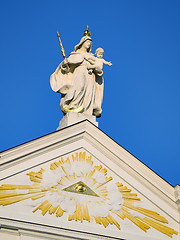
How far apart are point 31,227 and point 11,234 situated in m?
0.41

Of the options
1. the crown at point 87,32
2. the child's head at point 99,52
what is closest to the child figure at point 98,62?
the child's head at point 99,52

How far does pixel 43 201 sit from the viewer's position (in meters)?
11.2

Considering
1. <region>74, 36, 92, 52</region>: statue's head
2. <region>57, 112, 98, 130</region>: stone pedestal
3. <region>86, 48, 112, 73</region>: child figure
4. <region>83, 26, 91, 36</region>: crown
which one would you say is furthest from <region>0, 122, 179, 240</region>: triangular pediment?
<region>83, 26, 91, 36</region>: crown

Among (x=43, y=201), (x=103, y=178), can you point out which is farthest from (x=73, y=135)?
(x=43, y=201)

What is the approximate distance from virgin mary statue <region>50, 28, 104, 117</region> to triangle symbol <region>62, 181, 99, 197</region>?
2.52 metres

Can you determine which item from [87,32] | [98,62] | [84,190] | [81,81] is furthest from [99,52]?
[84,190]

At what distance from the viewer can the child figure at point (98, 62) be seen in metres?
14.6

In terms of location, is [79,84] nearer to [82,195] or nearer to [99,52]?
[99,52]

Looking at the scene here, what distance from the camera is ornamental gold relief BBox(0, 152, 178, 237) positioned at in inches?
441

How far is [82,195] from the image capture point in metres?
11.6

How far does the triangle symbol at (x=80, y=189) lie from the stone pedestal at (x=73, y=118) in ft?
6.44

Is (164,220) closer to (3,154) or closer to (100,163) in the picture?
(100,163)

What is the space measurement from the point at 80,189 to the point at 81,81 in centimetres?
353

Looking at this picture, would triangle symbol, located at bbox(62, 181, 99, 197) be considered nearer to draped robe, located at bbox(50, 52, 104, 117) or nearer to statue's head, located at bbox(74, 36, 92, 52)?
draped robe, located at bbox(50, 52, 104, 117)
